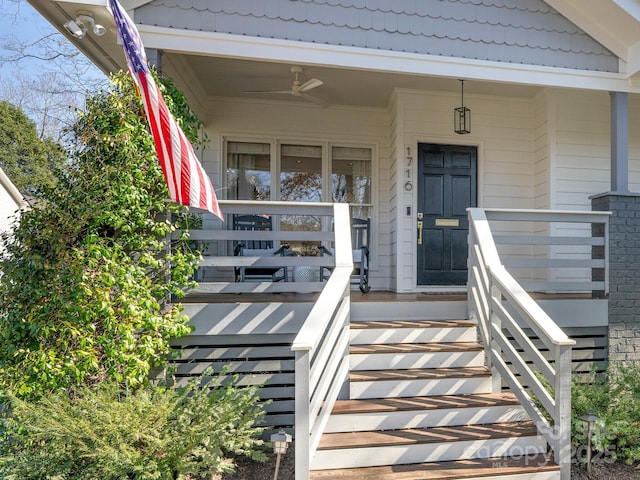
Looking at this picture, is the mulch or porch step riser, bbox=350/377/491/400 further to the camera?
porch step riser, bbox=350/377/491/400

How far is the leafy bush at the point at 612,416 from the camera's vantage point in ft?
9.39

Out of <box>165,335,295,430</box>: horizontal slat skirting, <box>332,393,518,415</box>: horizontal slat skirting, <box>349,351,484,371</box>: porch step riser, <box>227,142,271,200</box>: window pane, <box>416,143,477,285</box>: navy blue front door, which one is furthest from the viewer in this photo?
<box>227,142,271,200</box>: window pane

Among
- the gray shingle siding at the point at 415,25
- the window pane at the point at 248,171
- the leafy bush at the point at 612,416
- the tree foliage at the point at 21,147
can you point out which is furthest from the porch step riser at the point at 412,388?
the tree foliage at the point at 21,147

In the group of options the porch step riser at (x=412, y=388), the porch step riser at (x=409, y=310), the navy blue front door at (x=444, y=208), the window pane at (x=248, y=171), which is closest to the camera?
the porch step riser at (x=412, y=388)

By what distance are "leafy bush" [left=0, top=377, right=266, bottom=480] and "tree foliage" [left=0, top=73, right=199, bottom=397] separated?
203 mm

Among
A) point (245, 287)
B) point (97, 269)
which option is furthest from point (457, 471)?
point (97, 269)

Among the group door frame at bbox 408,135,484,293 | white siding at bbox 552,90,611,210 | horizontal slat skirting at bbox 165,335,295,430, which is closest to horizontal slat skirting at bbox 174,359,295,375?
horizontal slat skirting at bbox 165,335,295,430

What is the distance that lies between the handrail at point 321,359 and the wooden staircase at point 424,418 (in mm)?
177

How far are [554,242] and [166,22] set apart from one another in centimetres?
391

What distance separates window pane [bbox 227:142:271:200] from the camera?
5566mm

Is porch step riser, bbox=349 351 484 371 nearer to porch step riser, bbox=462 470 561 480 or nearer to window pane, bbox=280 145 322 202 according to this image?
porch step riser, bbox=462 470 561 480

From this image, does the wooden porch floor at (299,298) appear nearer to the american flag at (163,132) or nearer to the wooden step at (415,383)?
the wooden step at (415,383)

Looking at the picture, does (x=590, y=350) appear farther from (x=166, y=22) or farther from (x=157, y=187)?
(x=166, y=22)

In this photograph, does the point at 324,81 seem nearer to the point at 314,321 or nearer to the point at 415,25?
the point at 415,25
